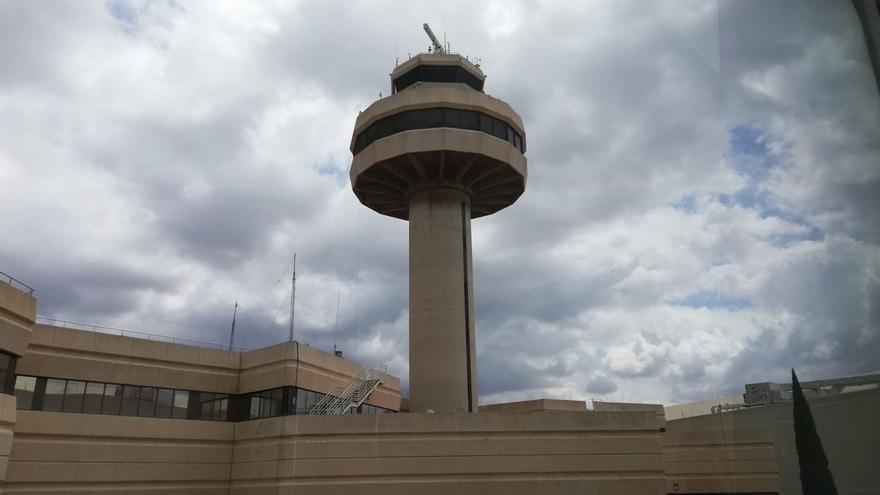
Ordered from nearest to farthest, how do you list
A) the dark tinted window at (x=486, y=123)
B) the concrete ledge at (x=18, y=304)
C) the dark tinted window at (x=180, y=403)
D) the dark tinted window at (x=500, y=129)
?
1. the concrete ledge at (x=18, y=304)
2. the dark tinted window at (x=180, y=403)
3. the dark tinted window at (x=486, y=123)
4. the dark tinted window at (x=500, y=129)

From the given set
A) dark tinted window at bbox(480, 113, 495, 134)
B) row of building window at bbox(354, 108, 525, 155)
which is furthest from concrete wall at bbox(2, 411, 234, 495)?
dark tinted window at bbox(480, 113, 495, 134)

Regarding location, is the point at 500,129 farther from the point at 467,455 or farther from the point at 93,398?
the point at 93,398

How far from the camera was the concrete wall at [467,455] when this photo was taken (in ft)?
100

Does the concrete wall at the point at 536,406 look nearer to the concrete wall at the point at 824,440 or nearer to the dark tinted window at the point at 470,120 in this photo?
the dark tinted window at the point at 470,120

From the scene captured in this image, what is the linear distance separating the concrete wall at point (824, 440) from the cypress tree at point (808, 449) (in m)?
0.04

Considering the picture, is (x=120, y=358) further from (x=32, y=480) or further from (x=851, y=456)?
(x=851, y=456)

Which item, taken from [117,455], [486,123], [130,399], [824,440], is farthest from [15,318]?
[824,440]

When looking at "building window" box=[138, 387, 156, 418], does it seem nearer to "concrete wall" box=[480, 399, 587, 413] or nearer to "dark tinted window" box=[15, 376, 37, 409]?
"dark tinted window" box=[15, 376, 37, 409]

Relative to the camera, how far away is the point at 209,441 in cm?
3556

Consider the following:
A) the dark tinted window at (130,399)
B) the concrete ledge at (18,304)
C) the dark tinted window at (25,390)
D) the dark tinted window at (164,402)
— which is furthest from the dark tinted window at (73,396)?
the concrete ledge at (18,304)

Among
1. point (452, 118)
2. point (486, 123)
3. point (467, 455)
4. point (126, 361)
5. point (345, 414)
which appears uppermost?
point (486, 123)

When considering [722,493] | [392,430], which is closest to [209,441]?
[392,430]

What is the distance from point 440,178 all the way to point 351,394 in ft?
50.6

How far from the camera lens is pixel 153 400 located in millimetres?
34781
